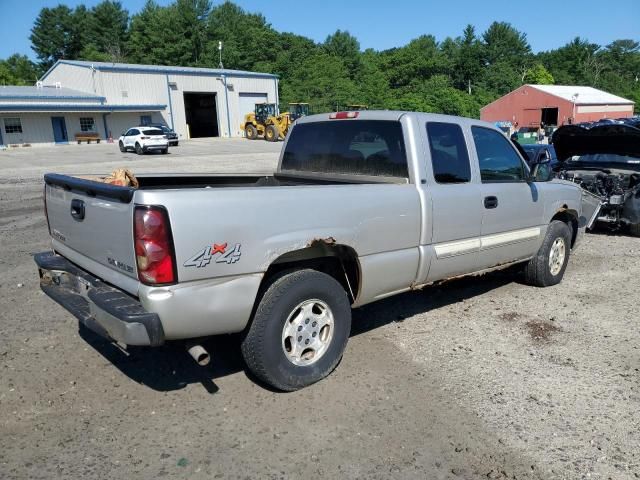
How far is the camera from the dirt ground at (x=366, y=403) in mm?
2967

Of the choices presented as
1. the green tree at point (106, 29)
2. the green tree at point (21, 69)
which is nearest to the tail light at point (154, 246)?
the green tree at point (21, 69)

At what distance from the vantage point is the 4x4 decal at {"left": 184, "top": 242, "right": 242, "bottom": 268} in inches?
120

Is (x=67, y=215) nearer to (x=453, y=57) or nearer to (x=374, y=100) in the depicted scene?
(x=374, y=100)

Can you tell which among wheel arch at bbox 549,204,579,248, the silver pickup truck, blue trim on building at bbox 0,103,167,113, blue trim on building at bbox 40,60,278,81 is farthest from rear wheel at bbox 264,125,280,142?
the silver pickup truck

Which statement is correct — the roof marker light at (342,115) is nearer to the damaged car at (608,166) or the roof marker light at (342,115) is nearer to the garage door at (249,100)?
the damaged car at (608,166)

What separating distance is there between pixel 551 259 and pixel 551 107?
2280 inches

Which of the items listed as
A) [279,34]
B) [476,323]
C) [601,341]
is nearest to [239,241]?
[476,323]

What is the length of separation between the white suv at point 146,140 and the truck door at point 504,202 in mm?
28315

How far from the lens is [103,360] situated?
420 cm

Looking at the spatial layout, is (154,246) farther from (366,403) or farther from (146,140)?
(146,140)

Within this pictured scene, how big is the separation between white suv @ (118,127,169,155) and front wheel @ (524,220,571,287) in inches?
1106

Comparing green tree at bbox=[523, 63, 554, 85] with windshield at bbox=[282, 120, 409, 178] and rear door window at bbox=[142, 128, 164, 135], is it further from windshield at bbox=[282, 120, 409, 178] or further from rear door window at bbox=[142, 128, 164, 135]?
windshield at bbox=[282, 120, 409, 178]

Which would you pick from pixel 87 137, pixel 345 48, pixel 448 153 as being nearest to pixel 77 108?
pixel 87 137

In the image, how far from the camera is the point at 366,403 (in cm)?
360
